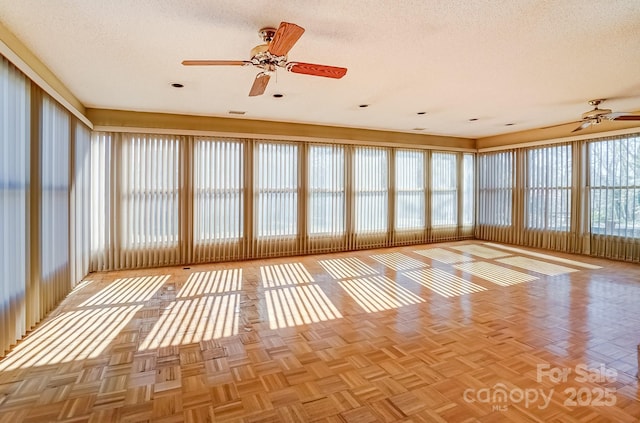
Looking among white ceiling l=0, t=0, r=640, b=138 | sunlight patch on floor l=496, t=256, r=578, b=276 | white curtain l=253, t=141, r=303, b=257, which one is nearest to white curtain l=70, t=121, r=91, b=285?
white ceiling l=0, t=0, r=640, b=138

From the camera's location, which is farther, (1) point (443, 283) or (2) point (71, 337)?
(1) point (443, 283)

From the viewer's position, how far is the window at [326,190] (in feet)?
22.9

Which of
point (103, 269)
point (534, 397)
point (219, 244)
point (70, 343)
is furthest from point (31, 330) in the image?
point (534, 397)

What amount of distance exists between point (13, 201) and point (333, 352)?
2918mm

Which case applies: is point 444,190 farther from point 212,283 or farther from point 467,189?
point 212,283

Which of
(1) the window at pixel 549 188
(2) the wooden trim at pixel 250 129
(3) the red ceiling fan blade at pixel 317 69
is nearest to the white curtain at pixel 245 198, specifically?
(2) the wooden trim at pixel 250 129

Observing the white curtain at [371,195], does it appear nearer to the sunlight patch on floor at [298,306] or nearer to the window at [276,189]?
the window at [276,189]

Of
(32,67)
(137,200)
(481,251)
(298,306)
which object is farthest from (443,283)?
(32,67)

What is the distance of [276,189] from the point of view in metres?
6.64

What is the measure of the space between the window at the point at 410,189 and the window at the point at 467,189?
133cm

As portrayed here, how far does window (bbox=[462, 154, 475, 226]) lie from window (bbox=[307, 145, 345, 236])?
11.7ft

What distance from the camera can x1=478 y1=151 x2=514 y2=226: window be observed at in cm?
815

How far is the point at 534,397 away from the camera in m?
2.12

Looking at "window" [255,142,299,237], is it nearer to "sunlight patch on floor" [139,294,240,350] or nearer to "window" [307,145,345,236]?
"window" [307,145,345,236]
